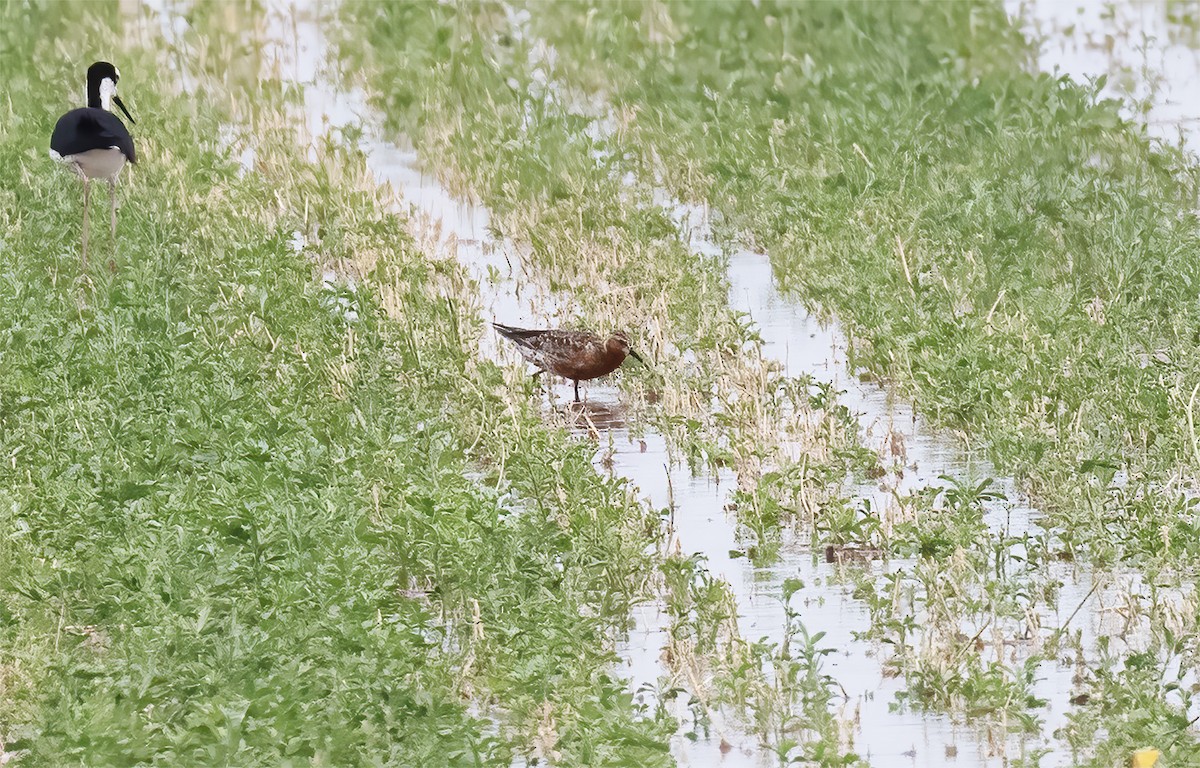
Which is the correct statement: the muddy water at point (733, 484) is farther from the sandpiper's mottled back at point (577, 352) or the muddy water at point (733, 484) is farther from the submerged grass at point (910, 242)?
the sandpiper's mottled back at point (577, 352)

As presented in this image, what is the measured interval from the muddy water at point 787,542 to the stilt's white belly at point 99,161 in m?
1.57

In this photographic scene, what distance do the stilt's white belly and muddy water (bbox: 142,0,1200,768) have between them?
1574 mm

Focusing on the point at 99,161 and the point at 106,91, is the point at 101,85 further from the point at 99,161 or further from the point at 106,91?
the point at 99,161

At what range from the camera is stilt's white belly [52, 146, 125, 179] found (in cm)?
1221

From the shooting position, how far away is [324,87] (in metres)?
17.2

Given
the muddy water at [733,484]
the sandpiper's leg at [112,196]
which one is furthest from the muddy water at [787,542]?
the sandpiper's leg at [112,196]

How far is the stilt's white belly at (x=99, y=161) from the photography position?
12211 mm

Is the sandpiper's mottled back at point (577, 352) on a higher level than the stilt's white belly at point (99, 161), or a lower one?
lower

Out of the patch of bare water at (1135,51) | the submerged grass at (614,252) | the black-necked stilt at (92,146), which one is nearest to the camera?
the submerged grass at (614,252)

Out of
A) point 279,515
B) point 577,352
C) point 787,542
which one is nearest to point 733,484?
point 787,542

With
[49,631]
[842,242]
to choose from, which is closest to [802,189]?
[842,242]

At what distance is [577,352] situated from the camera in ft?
32.4

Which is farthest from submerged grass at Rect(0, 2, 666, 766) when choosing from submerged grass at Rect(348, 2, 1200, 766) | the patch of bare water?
the patch of bare water

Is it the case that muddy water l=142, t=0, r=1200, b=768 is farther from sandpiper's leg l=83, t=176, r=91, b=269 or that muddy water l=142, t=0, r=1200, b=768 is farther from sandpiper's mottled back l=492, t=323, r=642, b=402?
sandpiper's leg l=83, t=176, r=91, b=269
